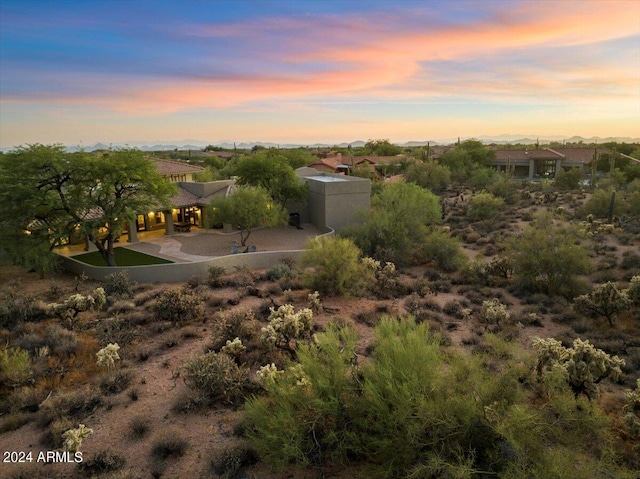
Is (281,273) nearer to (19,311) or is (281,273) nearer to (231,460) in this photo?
(19,311)

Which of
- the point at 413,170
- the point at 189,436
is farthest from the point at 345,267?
the point at 413,170

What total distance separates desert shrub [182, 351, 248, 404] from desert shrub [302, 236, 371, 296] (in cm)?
858

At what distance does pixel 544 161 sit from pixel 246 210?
61.2 m

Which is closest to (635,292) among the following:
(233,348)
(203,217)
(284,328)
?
(284,328)

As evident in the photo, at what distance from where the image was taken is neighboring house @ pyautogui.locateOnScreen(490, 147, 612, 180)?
6944 centimetres

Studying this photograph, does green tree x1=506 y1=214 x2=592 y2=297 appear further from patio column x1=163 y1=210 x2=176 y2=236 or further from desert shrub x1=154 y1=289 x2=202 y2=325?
patio column x1=163 y1=210 x2=176 y2=236

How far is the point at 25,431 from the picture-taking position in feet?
35.0

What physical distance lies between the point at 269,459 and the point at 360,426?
1.94 metres

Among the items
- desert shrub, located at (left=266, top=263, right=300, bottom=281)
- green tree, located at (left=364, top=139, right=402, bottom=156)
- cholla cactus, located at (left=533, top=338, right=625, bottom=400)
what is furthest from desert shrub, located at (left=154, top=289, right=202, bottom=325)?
green tree, located at (left=364, top=139, right=402, bottom=156)

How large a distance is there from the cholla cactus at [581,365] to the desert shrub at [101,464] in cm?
1045

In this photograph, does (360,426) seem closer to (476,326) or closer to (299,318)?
(299,318)

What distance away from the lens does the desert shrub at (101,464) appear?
363 inches

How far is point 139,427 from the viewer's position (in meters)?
10.5

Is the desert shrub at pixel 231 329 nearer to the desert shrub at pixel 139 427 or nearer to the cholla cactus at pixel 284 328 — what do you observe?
the cholla cactus at pixel 284 328
